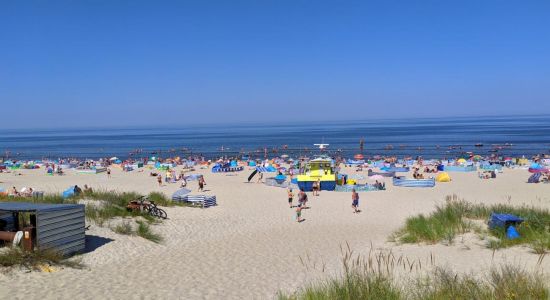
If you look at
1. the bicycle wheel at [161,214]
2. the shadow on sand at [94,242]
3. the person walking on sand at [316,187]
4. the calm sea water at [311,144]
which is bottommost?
the calm sea water at [311,144]

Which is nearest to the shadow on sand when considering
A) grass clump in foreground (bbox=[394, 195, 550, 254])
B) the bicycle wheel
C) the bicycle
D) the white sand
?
the white sand

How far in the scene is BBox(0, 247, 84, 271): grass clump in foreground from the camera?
869cm

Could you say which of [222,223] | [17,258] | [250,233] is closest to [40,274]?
[17,258]

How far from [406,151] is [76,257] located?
5360 cm

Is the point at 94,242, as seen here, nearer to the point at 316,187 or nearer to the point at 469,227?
the point at 469,227

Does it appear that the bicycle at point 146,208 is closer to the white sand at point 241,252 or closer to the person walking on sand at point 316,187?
the white sand at point 241,252

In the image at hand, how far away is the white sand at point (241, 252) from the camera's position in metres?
8.28

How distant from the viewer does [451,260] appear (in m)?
9.84

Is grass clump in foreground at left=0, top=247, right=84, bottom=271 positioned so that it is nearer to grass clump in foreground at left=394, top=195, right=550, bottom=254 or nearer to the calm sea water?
grass clump in foreground at left=394, top=195, right=550, bottom=254

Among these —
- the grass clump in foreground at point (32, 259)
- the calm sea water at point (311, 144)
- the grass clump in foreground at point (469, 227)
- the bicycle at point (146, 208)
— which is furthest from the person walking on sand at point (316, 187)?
the calm sea water at point (311, 144)

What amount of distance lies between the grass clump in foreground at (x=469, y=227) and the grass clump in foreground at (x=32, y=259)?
7756 mm

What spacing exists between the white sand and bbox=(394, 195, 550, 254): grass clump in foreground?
334mm

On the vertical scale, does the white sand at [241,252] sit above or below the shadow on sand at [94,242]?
below

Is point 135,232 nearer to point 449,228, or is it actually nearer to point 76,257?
point 76,257
